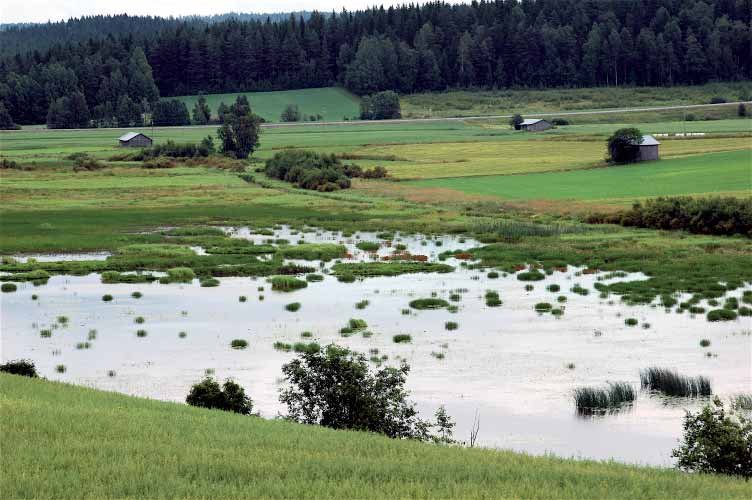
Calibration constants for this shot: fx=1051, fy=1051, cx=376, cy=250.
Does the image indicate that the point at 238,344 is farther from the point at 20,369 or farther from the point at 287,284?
the point at 287,284

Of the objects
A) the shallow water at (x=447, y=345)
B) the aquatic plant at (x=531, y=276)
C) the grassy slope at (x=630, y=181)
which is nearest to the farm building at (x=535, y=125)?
the grassy slope at (x=630, y=181)

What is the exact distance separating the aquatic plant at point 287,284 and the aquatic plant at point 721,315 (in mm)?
19840

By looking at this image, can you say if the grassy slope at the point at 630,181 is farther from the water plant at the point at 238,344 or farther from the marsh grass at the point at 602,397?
the marsh grass at the point at 602,397

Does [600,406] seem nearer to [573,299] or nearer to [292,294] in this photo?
[573,299]

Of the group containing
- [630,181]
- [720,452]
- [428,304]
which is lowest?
[630,181]

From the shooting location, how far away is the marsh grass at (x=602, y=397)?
98.9 feet

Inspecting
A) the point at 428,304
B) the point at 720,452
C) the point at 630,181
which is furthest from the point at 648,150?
the point at 720,452

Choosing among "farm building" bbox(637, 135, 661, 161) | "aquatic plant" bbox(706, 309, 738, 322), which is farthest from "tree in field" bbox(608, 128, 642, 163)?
"aquatic plant" bbox(706, 309, 738, 322)

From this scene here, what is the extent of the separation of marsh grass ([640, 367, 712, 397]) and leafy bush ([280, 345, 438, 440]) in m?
9.67

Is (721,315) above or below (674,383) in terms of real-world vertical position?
below

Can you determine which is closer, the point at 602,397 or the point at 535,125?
the point at 602,397

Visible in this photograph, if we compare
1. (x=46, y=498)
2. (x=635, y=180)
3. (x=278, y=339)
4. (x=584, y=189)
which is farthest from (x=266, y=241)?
(x=46, y=498)

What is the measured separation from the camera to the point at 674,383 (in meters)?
32.1

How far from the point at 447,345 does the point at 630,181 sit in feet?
214
